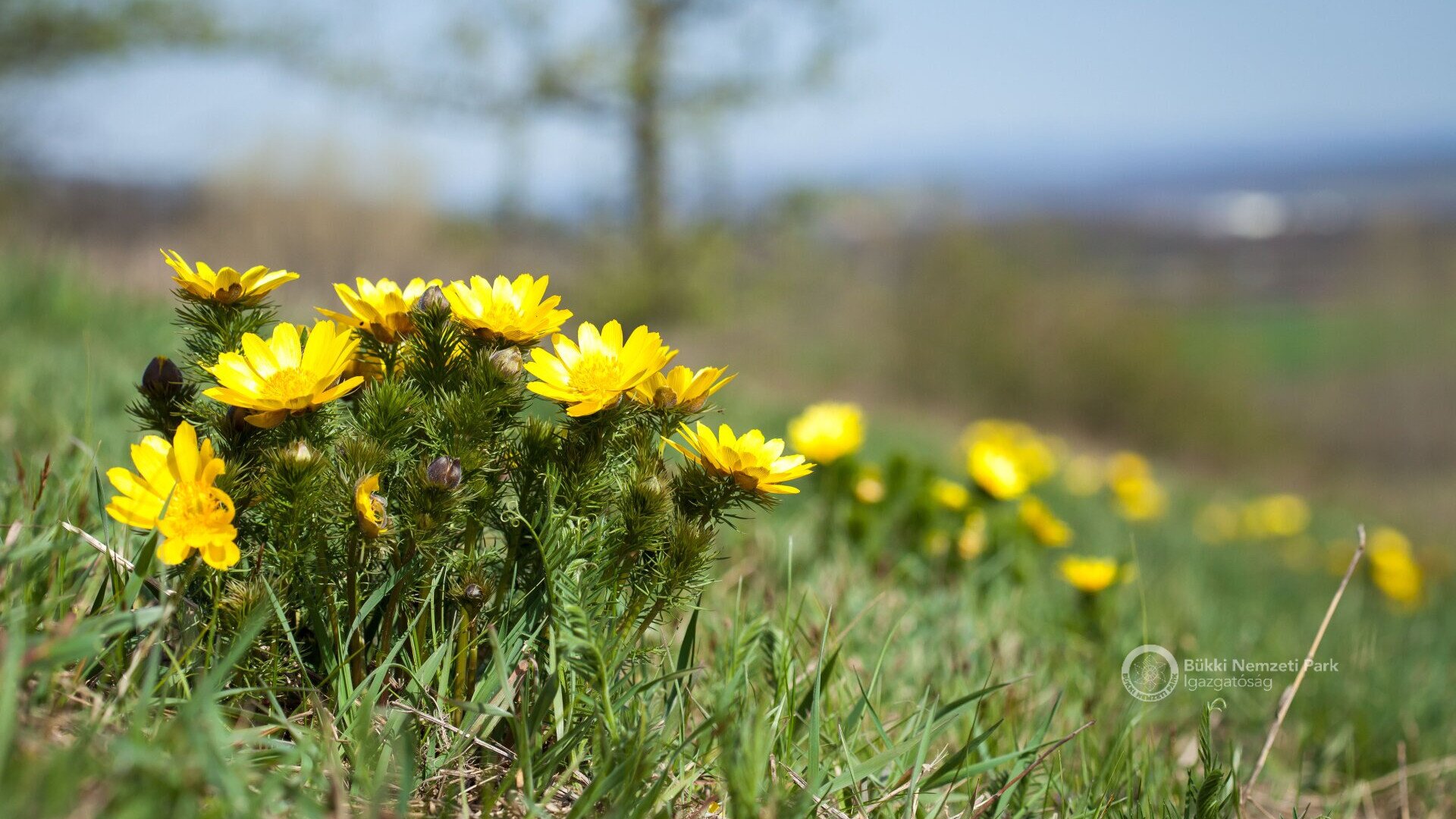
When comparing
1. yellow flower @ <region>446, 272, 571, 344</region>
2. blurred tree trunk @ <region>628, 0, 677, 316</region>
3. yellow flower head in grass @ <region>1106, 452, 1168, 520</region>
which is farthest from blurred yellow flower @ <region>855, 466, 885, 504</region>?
blurred tree trunk @ <region>628, 0, 677, 316</region>

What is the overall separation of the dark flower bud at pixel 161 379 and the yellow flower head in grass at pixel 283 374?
2.8 inches

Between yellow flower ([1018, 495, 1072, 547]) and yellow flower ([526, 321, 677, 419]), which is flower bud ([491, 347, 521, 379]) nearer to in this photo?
yellow flower ([526, 321, 677, 419])

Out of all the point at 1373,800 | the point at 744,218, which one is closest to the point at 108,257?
the point at 1373,800

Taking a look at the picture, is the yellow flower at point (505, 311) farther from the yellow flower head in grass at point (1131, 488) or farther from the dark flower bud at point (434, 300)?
the yellow flower head in grass at point (1131, 488)

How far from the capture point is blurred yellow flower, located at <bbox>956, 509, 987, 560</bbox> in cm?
228

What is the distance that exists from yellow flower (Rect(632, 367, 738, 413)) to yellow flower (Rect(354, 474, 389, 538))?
0.87 ft

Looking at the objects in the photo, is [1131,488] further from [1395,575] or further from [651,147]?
[651,147]

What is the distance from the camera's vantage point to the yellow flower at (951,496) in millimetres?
2246

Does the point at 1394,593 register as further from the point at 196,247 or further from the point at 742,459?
the point at 196,247

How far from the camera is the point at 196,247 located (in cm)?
1166

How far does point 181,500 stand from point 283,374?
14 centimetres

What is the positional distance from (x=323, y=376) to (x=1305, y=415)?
74.7 feet

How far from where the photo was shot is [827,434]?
7.30 feet

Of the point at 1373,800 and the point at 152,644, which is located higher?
the point at 152,644
